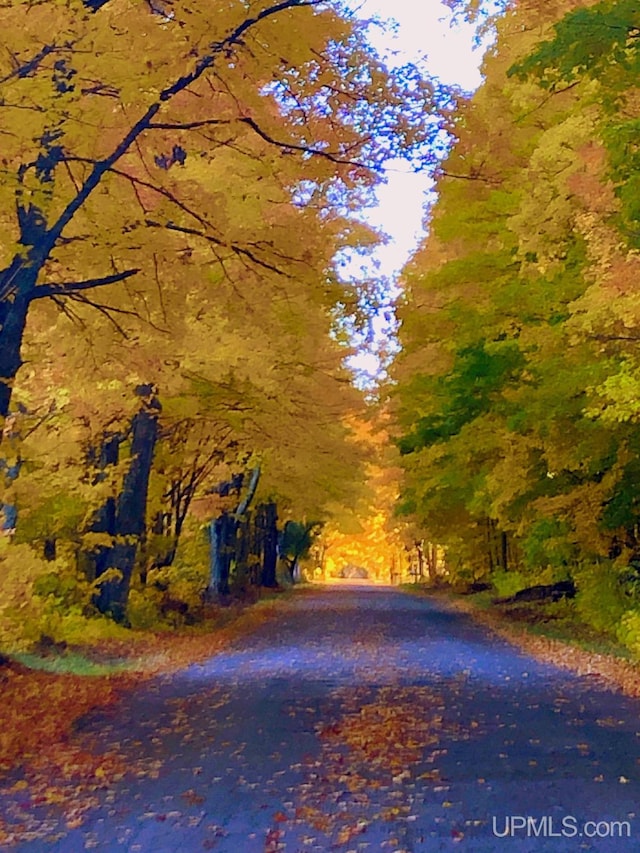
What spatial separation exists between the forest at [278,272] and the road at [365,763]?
3070mm

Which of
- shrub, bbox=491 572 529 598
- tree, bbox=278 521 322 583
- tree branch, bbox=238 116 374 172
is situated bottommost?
shrub, bbox=491 572 529 598

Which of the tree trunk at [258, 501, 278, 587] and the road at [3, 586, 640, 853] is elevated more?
the tree trunk at [258, 501, 278, 587]

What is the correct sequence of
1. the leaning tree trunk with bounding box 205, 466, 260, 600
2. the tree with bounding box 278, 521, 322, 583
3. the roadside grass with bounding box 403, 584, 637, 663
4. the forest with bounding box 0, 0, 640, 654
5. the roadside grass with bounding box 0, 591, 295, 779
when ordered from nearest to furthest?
1. the roadside grass with bounding box 0, 591, 295, 779
2. the forest with bounding box 0, 0, 640, 654
3. the roadside grass with bounding box 403, 584, 637, 663
4. the leaning tree trunk with bounding box 205, 466, 260, 600
5. the tree with bounding box 278, 521, 322, 583

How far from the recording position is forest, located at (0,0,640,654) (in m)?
10.3

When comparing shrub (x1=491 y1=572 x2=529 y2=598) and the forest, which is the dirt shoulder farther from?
shrub (x1=491 y1=572 x2=529 y2=598)

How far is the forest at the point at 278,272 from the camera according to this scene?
1028 cm

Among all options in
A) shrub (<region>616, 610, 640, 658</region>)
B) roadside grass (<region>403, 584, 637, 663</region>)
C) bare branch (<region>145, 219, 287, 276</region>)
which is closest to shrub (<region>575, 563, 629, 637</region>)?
roadside grass (<region>403, 584, 637, 663</region>)

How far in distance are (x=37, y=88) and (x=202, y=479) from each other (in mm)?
19606

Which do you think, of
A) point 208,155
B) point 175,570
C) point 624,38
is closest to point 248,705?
point 208,155

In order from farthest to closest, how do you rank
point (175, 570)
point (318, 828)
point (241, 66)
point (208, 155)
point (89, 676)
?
1. point (175, 570)
2. point (89, 676)
3. point (208, 155)
4. point (241, 66)
5. point (318, 828)

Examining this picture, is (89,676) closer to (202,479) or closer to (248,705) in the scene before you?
(248,705)

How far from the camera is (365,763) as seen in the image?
848cm

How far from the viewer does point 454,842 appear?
610 cm

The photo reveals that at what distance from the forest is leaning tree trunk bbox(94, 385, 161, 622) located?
55 mm
